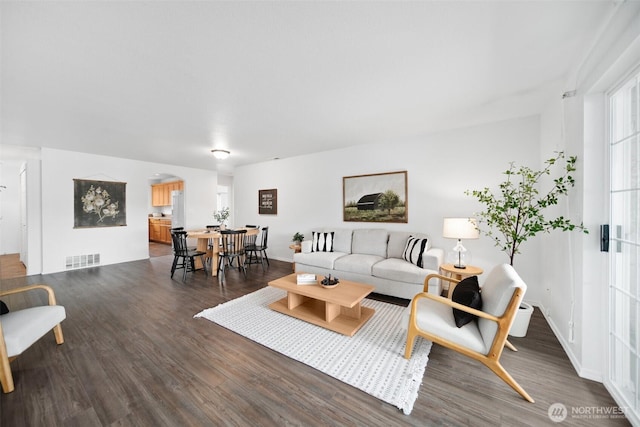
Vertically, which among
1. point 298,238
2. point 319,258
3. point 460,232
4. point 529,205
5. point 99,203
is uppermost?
point 99,203

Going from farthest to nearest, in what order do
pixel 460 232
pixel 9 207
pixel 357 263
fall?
pixel 9 207
pixel 357 263
pixel 460 232

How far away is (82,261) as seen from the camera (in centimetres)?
506

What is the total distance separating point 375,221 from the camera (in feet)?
14.8

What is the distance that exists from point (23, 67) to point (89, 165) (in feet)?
13.3

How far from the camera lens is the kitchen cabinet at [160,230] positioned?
838cm

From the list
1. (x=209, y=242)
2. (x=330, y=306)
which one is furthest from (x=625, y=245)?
(x=209, y=242)

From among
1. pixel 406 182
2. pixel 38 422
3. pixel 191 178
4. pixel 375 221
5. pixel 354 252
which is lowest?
pixel 38 422

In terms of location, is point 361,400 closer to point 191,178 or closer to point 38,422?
point 38,422

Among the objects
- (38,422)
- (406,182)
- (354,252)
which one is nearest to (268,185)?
(354,252)

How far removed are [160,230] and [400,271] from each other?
8982 millimetres

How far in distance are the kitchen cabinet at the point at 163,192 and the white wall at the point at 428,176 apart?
4350 millimetres

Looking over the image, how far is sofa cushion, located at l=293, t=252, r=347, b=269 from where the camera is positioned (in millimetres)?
3997

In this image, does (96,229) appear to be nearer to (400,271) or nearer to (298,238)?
(298,238)

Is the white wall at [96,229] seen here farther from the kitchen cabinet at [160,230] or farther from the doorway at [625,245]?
the doorway at [625,245]
